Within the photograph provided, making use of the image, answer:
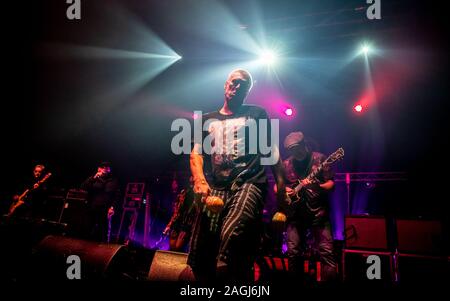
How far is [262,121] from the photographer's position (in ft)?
9.04

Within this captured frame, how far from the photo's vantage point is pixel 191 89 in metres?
10.8

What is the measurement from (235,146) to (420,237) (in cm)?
518

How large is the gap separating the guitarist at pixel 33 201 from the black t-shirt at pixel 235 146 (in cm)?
869

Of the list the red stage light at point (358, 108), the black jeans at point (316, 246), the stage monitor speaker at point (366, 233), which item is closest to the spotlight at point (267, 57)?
the red stage light at point (358, 108)

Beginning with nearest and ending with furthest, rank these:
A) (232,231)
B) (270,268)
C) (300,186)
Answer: (232,231) < (300,186) < (270,268)

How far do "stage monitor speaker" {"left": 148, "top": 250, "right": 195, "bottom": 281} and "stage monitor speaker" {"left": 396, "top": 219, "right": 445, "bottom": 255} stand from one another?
4788 mm

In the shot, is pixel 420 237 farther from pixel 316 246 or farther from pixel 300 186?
pixel 300 186

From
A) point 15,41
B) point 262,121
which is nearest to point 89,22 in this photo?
point 15,41

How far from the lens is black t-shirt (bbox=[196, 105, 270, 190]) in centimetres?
252

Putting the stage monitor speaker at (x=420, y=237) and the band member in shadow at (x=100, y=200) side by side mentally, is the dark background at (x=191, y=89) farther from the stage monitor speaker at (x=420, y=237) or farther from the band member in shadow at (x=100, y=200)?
the stage monitor speaker at (x=420, y=237)

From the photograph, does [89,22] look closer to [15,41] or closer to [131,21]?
[131,21]

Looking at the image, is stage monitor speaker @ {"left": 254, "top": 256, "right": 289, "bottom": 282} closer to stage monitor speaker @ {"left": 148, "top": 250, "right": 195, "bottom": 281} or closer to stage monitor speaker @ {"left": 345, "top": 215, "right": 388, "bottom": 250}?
stage monitor speaker @ {"left": 345, "top": 215, "right": 388, "bottom": 250}

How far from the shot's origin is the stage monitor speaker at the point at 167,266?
3172 millimetres

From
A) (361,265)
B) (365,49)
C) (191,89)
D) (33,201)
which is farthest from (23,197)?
(365,49)
